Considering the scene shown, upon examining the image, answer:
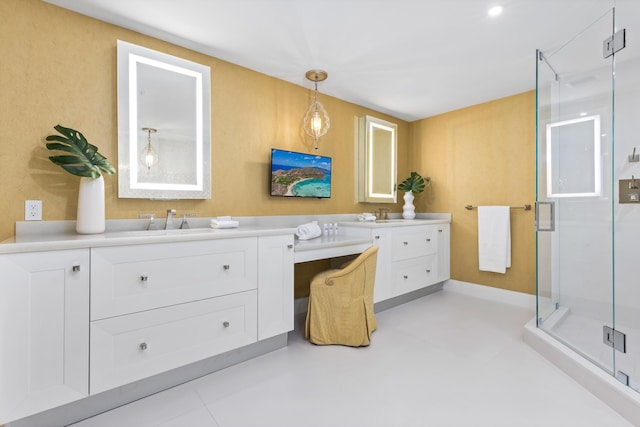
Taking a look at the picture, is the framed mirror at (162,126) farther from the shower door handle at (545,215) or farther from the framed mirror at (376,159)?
the shower door handle at (545,215)

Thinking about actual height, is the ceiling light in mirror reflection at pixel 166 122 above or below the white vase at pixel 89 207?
above

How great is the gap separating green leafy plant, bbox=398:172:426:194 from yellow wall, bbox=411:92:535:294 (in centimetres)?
29

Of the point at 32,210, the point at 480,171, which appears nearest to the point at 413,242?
the point at 480,171

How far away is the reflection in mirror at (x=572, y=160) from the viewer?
2473mm

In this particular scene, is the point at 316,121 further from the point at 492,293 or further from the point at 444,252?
the point at 492,293

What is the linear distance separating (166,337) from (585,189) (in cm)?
331

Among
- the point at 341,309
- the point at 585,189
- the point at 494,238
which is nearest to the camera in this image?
the point at 341,309

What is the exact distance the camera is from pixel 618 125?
8.07 feet

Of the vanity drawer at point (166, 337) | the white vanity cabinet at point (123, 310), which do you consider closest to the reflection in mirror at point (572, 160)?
the white vanity cabinet at point (123, 310)

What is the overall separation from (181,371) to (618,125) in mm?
3730

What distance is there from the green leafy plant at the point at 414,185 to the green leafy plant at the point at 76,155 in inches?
126

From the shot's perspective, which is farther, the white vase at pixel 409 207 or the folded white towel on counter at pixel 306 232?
the white vase at pixel 409 207

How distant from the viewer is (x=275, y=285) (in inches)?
85.1

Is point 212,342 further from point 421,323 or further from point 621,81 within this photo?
point 621,81
